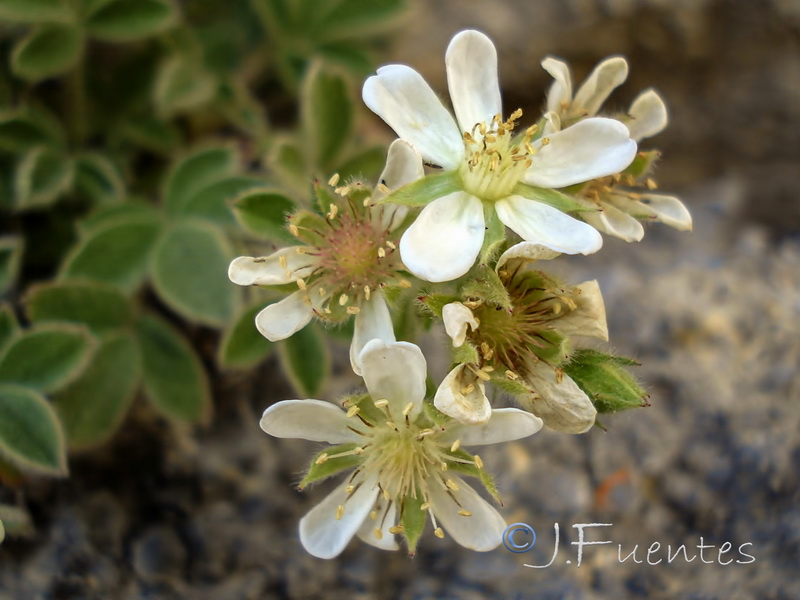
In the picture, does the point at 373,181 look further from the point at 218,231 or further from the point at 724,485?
the point at 724,485

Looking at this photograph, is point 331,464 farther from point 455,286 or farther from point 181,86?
point 181,86

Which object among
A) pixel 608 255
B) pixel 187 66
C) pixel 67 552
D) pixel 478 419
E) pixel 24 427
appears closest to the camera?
pixel 478 419

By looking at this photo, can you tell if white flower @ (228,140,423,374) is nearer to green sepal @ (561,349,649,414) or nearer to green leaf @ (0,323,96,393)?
green sepal @ (561,349,649,414)

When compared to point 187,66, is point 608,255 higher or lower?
lower

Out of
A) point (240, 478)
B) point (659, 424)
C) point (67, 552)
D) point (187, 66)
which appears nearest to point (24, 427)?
point (67, 552)

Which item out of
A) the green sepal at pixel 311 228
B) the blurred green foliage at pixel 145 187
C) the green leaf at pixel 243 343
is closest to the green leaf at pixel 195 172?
the blurred green foliage at pixel 145 187

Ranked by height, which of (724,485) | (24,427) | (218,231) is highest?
(218,231)
